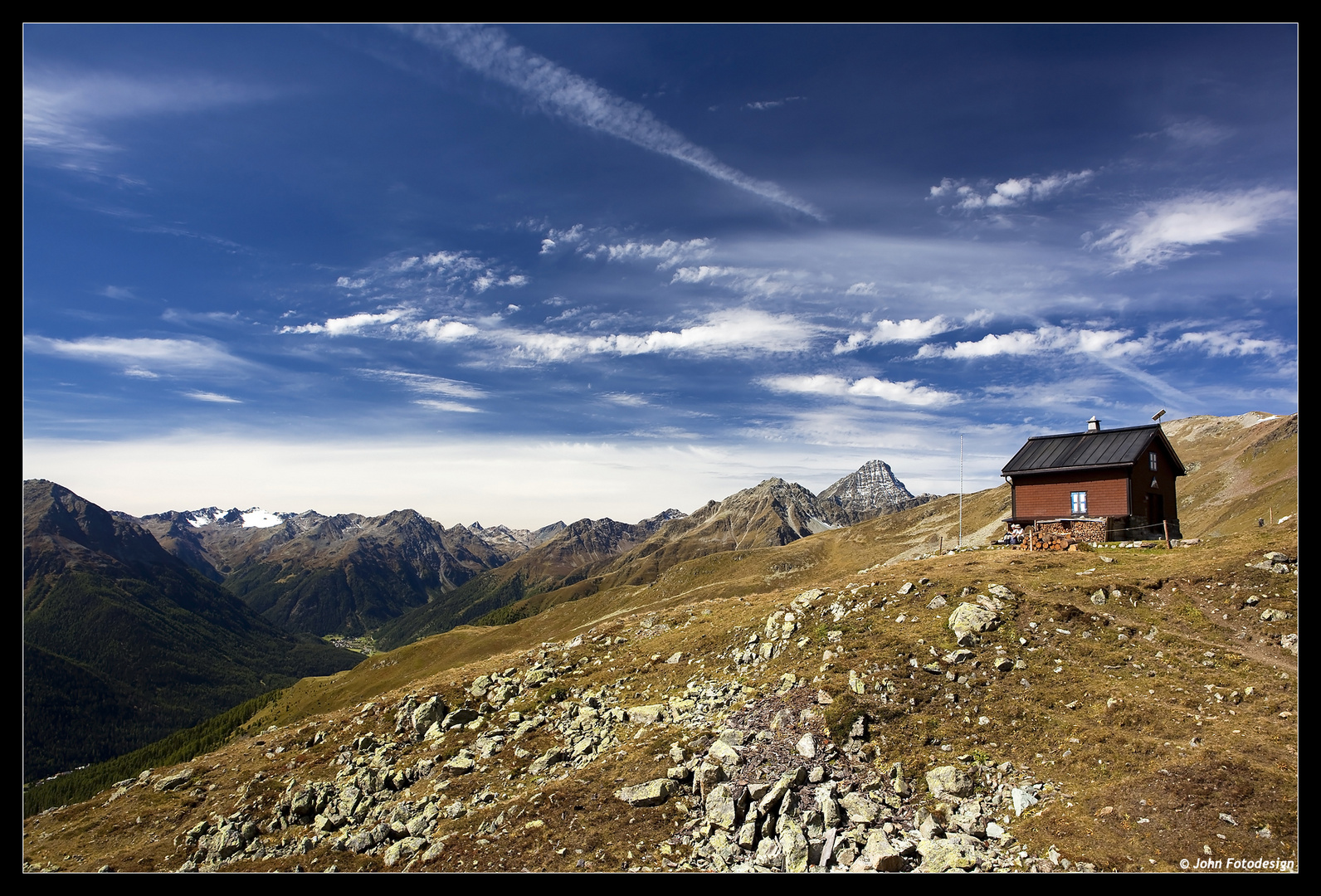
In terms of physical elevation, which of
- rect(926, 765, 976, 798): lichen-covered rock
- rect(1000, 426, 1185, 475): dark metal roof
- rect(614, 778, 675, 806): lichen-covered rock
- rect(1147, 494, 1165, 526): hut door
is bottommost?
rect(614, 778, 675, 806): lichen-covered rock

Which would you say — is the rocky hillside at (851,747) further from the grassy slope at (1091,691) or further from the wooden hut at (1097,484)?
the wooden hut at (1097,484)

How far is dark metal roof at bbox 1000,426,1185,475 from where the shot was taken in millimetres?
44781

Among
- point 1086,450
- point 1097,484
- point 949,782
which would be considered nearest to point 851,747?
point 949,782

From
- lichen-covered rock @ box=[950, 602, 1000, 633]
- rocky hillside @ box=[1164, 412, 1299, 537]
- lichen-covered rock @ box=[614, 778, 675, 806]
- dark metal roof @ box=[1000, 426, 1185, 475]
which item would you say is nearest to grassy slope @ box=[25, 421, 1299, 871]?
lichen-covered rock @ box=[614, 778, 675, 806]

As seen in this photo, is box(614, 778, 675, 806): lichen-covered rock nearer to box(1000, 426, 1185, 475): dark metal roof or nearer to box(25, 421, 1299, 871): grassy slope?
box(25, 421, 1299, 871): grassy slope

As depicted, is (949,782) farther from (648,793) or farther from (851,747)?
(648,793)

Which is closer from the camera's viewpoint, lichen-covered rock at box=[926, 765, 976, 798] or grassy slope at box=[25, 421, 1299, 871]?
grassy slope at box=[25, 421, 1299, 871]

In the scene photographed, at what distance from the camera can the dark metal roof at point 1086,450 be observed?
147ft

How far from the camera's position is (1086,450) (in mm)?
47031

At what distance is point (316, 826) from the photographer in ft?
79.3

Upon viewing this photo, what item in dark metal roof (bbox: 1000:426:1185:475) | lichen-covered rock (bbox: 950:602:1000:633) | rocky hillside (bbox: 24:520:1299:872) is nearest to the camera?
rocky hillside (bbox: 24:520:1299:872)

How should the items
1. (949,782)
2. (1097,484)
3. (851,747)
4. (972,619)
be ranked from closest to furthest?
(949,782)
(851,747)
(972,619)
(1097,484)

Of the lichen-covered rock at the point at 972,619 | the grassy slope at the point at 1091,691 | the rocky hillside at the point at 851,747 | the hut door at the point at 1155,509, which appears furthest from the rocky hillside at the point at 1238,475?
the lichen-covered rock at the point at 972,619
